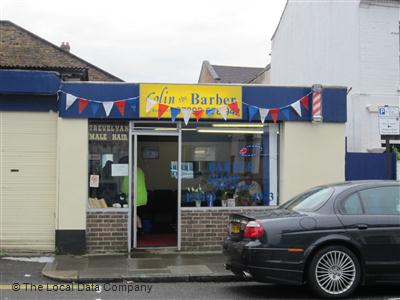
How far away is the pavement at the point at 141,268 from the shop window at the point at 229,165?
4.20 ft

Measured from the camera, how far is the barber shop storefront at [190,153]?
1055 cm

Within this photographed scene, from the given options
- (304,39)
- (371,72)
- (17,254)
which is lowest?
(17,254)

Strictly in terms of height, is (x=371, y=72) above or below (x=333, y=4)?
below

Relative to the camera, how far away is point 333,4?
1638 cm

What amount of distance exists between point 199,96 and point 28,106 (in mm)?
3299

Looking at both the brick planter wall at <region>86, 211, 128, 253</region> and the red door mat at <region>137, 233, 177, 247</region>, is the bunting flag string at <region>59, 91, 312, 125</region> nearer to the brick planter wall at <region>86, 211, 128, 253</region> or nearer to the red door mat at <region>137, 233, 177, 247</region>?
the brick planter wall at <region>86, 211, 128, 253</region>

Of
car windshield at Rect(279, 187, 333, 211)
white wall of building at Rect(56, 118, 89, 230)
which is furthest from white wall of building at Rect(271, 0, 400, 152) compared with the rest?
white wall of building at Rect(56, 118, 89, 230)

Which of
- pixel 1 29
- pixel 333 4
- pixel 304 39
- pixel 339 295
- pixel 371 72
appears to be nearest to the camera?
pixel 339 295

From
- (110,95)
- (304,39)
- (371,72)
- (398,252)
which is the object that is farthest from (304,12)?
(398,252)

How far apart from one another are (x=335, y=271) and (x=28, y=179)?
6.26 metres

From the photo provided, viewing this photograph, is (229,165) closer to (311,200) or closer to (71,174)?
(71,174)

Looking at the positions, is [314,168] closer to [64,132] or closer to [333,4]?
[64,132]

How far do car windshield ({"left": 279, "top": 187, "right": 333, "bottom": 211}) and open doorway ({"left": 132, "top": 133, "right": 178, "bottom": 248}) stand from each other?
4140 millimetres

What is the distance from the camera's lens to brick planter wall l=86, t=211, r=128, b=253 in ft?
34.7
